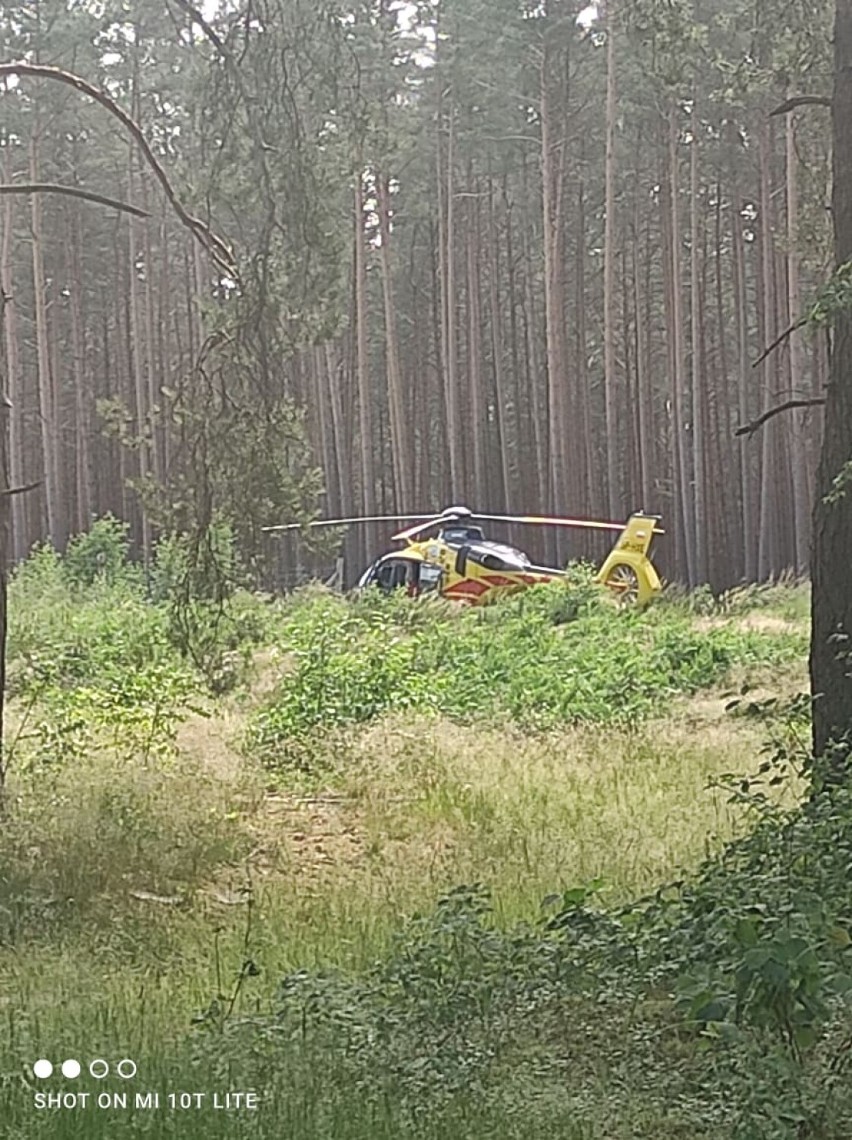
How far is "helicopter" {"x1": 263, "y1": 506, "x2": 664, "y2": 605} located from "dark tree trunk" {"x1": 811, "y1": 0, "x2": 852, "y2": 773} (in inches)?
269

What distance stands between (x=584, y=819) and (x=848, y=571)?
1.84m

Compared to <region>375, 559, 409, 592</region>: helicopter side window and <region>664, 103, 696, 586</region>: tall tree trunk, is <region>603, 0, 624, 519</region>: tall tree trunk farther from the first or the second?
<region>375, 559, 409, 592</region>: helicopter side window

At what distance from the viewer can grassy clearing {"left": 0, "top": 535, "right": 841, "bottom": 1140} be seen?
268cm

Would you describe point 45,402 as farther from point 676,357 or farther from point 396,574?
point 676,357

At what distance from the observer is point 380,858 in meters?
5.10

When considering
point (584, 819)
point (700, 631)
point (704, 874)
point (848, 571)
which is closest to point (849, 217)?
point (848, 571)

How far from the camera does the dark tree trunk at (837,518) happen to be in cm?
383

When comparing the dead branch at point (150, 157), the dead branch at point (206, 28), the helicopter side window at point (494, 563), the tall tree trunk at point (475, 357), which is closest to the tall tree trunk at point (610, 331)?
the tall tree trunk at point (475, 357)

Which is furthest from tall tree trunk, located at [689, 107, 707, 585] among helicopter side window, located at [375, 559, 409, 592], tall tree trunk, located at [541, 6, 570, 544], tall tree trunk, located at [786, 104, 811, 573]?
helicopter side window, located at [375, 559, 409, 592]

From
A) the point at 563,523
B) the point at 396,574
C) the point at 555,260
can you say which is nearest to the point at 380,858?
the point at 396,574

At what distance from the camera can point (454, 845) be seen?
5148mm

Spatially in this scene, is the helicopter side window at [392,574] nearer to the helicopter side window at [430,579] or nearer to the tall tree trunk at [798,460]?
the helicopter side window at [430,579]

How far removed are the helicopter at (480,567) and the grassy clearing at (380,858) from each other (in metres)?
0.82

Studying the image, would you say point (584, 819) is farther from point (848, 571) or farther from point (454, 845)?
point (848, 571)
